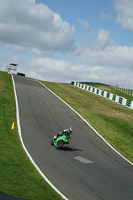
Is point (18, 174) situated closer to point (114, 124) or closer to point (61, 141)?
point (61, 141)

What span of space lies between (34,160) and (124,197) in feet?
17.5

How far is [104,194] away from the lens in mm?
10172

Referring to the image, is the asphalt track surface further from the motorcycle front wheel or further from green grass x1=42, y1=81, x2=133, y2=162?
green grass x1=42, y1=81, x2=133, y2=162

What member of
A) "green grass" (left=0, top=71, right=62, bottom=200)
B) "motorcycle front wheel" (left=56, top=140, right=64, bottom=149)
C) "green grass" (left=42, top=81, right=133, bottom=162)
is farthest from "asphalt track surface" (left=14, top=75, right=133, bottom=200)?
"green grass" (left=42, top=81, right=133, bottom=162)

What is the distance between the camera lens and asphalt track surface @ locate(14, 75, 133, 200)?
10568 mm

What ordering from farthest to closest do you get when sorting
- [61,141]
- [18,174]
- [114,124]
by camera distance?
[114,124] < [61,141] < [18,174]

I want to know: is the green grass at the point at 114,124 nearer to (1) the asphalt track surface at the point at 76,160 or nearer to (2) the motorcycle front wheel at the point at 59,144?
(1) the asphalt track surface at the point at 76,160

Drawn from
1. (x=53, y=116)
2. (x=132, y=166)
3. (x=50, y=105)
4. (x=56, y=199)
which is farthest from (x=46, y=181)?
(x=50, y=105)

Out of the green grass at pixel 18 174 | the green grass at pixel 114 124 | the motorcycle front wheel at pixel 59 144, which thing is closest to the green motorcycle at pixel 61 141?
the motorcycle front wheel at pixel 59 144

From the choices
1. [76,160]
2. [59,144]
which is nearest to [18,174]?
[76,160]

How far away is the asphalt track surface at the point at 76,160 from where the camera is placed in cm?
1057

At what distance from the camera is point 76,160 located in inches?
581

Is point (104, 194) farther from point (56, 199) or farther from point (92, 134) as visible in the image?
point (92, 134)

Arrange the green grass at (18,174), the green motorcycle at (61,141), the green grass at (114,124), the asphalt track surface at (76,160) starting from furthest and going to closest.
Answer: the green grass at (114,124), the green motorcycle at (61,141), the asphalt track surface at (76,160), the green grass at (18,174)
